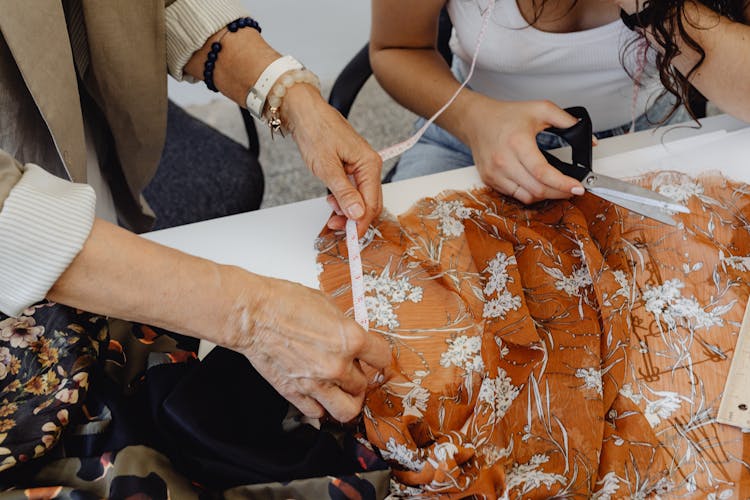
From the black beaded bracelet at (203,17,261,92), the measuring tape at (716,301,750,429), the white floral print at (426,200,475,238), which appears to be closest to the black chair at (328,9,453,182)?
the black beaded bracelet at (203,17,261,92)

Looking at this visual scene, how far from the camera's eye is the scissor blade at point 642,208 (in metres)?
1.12

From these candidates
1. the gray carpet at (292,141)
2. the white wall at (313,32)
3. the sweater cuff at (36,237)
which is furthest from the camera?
the white wall at (313,32)

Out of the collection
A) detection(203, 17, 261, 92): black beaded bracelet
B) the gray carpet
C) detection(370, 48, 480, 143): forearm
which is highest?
detection(203, 17, 261, 92): black beaded bracelet

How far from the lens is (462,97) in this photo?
138 cm

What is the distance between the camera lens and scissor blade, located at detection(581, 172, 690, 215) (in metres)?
1.13

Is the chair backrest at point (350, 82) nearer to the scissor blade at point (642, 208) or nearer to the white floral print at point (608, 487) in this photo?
Result: the scissor blade at point (642, 208)

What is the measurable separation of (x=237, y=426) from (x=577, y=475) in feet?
1.55

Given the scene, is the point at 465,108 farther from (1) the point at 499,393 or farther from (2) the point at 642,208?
(1) the point at 499,393

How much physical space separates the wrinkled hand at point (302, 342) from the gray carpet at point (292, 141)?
1.70m

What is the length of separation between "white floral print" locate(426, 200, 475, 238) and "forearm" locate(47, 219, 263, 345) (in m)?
0.42

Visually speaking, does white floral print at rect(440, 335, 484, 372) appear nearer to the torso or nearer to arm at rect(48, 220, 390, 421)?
arm at rect(48, 220, 390, 421)

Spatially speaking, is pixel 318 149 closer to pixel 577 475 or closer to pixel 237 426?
pixel 237 426

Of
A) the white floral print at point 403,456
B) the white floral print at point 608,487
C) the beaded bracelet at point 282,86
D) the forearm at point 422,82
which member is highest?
the beaded bracelet at point 282,86

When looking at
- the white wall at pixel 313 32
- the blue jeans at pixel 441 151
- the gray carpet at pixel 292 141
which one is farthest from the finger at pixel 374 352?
the white wall at pixel 313 32
